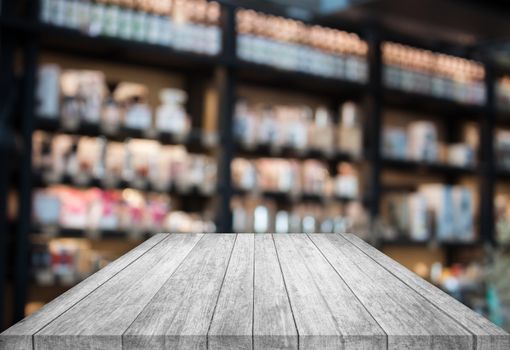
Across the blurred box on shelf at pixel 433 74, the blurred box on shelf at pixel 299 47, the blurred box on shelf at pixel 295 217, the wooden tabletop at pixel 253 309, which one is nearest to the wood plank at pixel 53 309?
the wooden tabletop at pixel 253 309

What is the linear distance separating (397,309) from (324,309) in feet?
0.31

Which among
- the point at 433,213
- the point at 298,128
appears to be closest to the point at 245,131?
the point at 298,128

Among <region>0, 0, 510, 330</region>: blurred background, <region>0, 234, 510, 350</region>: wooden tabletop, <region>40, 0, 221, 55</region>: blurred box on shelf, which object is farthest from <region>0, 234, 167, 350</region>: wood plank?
<region>40, 0, 221, 55</region>: blurred box on shelf

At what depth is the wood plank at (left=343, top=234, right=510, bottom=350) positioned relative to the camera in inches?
32.4

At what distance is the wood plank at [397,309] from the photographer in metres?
0.82

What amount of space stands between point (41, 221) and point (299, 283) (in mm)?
2888

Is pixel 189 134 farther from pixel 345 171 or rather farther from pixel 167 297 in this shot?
pixel 167 297

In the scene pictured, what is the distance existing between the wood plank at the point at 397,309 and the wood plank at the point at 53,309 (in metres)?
0.31

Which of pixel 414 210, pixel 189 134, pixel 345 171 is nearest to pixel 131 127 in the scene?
pixel 189 134

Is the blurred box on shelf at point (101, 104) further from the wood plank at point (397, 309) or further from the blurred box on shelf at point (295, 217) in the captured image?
the wood plank at point (397, 309)

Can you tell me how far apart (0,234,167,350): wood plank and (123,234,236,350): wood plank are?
92mm

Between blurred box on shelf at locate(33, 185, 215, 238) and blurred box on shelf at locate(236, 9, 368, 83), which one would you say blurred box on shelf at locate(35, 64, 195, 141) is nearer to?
blurred box on shelf at locate(33, 185, 215, 238)

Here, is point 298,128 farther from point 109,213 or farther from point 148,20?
point 109,213

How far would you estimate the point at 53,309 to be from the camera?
0.90 meters
